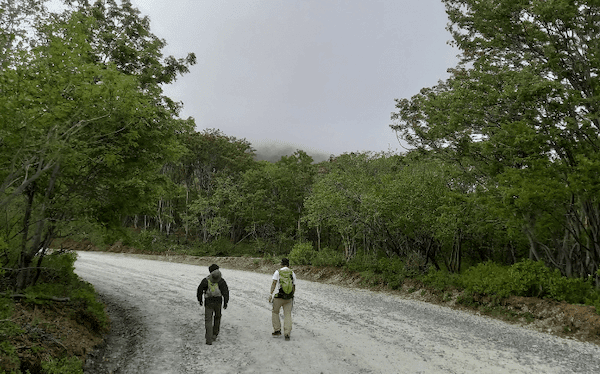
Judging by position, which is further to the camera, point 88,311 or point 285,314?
point 88,311

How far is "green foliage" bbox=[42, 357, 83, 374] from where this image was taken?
15.0 ft

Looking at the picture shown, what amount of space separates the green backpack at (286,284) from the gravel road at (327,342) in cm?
93

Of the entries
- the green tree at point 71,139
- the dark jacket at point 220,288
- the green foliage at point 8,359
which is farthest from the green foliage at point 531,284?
the green foliage at point 8,359

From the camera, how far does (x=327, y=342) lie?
6.82 metres

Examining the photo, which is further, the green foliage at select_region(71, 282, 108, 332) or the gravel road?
the green foliage at select_region(71, 282, 108, 332)

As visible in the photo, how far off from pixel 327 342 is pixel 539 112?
377 inches

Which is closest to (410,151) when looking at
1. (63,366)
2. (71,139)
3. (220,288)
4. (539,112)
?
(539,112)

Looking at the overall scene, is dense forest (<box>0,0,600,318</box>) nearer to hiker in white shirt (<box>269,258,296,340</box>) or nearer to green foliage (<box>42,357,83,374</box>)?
green foliage (<box>42,357,83,374</box>)

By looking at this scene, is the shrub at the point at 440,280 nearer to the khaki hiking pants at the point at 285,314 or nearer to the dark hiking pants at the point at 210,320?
the khaki hiking pants at the point at 285,314

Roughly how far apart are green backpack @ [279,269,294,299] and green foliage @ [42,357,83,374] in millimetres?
3593

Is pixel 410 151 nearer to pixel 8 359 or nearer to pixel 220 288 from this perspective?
pixel 220 288

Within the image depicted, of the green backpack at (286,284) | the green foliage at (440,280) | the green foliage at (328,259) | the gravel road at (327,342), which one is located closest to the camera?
the gravel road at (327,342)

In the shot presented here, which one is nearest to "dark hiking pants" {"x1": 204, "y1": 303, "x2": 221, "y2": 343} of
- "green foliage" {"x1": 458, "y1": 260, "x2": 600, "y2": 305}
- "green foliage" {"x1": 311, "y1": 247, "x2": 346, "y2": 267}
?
"green foliage" {"x1": 458, "y1": 260, "x2": 600, "y2": 305}

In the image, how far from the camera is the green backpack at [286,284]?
7.00 metres
